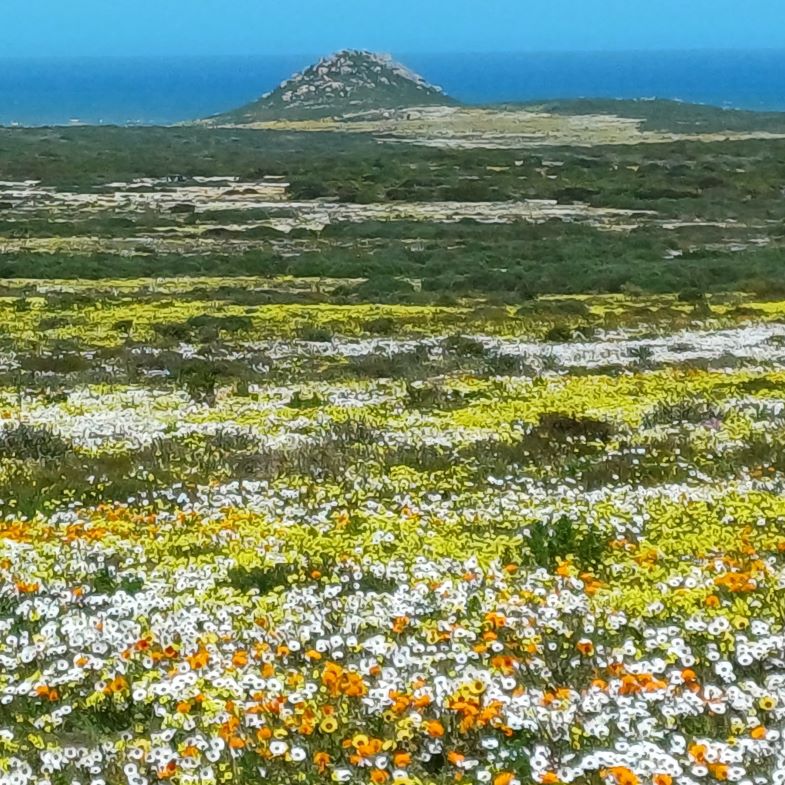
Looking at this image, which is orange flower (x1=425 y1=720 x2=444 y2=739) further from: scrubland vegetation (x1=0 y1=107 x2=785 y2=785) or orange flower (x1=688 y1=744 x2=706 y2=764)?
orange flower (x1=688 y1=744 x2=706 y2=764)

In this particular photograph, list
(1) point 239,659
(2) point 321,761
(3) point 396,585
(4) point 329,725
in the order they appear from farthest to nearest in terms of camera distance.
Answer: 1. (3) point 396,585
2. (1) point 239,659
3. (4) point 329,725
4. (2) point 321,761

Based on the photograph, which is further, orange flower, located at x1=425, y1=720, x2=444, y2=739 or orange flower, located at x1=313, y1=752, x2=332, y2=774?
orange flower, located at x1=425, y1=720, x2=444, y2=739

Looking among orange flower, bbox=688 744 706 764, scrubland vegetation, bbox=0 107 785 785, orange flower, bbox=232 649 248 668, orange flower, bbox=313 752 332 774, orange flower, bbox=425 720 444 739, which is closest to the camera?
orange flower, bbox=688 744 706 764

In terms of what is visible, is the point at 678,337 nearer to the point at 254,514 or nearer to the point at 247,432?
the point at 247,432

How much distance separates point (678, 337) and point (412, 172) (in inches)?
3092

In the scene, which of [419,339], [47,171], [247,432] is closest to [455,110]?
[47,171]

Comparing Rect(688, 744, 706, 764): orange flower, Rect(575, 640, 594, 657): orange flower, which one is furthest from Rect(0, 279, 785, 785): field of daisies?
Rect(575, 640, 594, 657): orange flower

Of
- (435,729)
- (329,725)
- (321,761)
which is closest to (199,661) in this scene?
(329,725)

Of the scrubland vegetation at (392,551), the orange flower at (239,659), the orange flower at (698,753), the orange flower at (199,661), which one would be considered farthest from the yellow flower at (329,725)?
the orange flower at (698,753)

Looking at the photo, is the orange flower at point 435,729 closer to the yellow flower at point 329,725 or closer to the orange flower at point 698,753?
the yellow flower at point 329,725

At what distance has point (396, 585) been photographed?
9.38 metres

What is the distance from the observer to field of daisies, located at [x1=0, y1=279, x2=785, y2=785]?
264 inches

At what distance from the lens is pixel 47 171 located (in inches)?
4537

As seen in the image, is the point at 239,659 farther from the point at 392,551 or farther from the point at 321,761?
the point at 392,551
